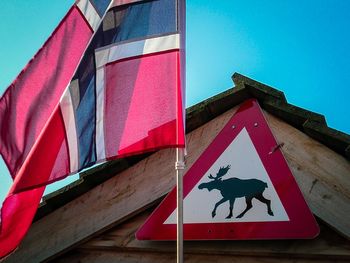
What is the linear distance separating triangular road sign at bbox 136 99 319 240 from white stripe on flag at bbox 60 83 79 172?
45.4 inches

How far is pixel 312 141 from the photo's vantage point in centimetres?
407

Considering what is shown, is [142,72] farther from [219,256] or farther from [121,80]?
[219,256]

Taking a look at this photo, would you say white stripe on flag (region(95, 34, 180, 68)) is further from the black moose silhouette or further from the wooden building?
the black moose silhouette

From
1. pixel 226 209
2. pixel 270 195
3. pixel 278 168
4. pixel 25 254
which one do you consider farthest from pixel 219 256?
pixel 25 254

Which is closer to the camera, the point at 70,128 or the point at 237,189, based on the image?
the point at 70,128

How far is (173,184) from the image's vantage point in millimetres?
4402

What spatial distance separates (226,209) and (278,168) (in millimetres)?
615

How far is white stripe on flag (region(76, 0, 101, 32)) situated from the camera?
419 cm

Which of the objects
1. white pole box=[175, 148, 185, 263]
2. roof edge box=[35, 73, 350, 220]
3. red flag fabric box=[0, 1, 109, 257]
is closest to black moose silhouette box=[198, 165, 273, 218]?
→ roof edge box=[35, 73, 350, 220]

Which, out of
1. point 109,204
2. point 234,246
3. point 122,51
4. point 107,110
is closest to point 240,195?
point 234,246

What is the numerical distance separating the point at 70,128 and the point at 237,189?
162cm

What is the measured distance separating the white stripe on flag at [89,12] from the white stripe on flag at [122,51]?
69 centimetres

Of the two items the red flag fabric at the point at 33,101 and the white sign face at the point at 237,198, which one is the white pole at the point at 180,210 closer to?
the white sign face at the point at 237,198

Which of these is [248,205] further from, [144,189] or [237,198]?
[144,189]
